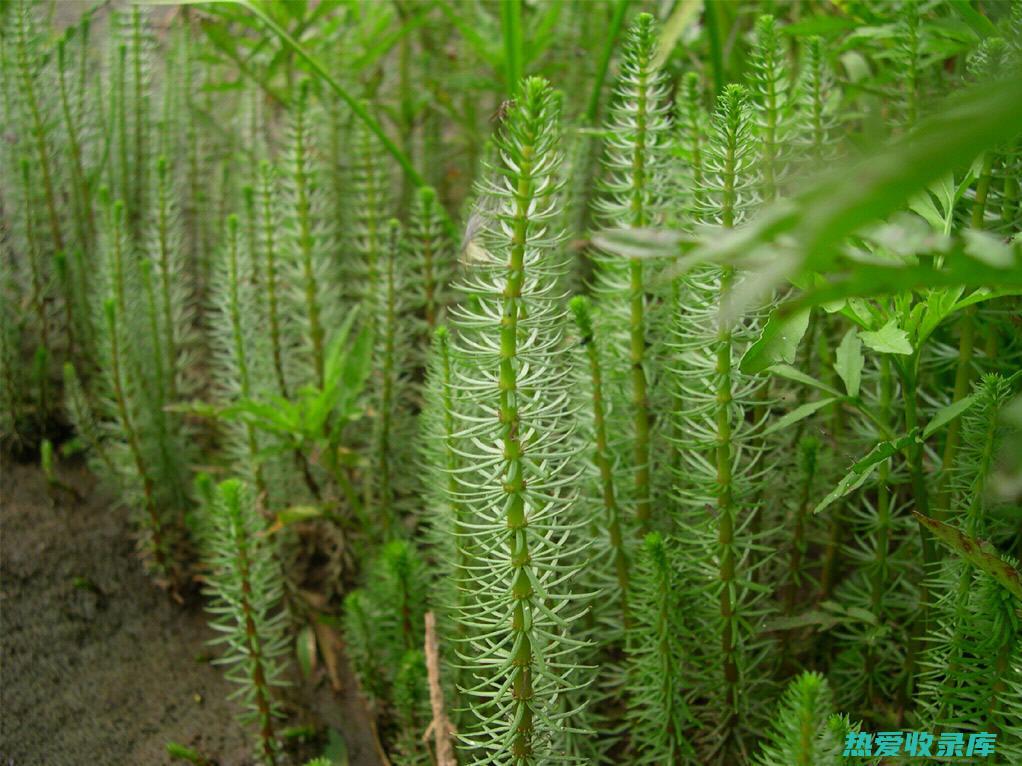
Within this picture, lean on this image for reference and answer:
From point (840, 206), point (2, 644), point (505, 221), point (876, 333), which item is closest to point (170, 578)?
point (2, 644)

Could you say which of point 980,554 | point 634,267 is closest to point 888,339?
point 980,554

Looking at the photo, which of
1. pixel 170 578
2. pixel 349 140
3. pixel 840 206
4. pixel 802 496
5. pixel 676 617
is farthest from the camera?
pixel 349 140

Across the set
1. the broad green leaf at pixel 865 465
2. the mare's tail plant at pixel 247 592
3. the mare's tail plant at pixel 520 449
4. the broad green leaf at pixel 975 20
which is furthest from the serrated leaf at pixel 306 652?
the broad green leaf at pixel 975 20

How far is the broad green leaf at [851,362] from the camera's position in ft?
3.28

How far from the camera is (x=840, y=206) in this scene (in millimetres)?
432

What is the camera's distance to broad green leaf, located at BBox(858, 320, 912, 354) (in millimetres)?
839

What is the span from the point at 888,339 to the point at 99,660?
1115mm

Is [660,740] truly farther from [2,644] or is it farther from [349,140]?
[349,140]

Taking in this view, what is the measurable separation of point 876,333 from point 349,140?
1252 mm

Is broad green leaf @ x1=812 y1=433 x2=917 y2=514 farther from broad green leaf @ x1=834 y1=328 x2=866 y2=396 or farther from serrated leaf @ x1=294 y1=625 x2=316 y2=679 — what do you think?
serrated leaf @ x1=294 y1=625 x2=316 y2=679

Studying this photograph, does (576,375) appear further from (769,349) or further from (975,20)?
(975,20)

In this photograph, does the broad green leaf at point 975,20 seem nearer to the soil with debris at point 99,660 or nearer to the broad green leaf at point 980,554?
the broad green leaf at point 980,554

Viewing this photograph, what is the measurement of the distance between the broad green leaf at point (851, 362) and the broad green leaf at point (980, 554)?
155mm

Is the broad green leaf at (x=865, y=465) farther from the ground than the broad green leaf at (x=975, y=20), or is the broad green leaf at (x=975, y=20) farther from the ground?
the broad green leaf at (x=975, y=20)
